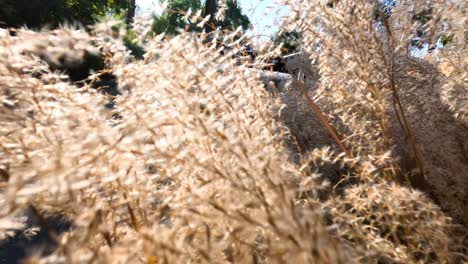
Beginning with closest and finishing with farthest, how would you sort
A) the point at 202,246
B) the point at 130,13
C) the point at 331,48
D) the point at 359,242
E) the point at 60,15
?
1. the point at 202,246
2. the point at 359,242
3. the point at 331,48
4. the point at 60,15
5. the point at 130,13

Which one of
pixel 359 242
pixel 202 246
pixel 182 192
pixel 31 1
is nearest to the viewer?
pixel 202 246

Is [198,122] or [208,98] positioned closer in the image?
[198,122]

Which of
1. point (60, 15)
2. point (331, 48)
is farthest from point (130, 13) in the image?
point (331, 48)

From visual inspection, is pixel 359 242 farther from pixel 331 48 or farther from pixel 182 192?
pixel 331 48

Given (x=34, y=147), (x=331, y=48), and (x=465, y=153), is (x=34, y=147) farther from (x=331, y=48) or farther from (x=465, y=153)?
(x=465, y=153)

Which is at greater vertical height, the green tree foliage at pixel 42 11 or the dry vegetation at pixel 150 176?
the dry vegetation at pixel 150 176

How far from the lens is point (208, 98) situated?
1085mm

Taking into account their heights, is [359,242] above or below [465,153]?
below

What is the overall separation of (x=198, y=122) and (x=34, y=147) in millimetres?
310

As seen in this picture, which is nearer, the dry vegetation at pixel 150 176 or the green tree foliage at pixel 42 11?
the dry vegetation at pixel 150 176

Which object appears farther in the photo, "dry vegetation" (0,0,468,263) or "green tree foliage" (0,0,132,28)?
"green tree foliage" (0,0,132,28)

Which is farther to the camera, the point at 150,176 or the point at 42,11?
the point at 42,11

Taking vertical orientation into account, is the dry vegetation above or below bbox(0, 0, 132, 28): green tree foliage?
above

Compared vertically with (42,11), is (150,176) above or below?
above
